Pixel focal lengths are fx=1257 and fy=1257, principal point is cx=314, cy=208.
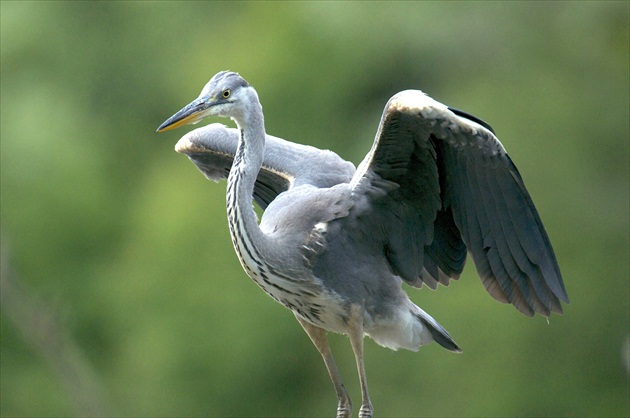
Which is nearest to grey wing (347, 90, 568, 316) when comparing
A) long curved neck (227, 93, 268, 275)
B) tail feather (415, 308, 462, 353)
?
tail feather (415, 308, 462, 353)

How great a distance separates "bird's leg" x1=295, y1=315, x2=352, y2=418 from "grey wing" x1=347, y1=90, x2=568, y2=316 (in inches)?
18.3

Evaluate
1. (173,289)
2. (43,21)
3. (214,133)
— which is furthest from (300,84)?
(214,133)

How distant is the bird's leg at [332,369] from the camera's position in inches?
198

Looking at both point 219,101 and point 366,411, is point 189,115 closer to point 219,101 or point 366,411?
point 219,101

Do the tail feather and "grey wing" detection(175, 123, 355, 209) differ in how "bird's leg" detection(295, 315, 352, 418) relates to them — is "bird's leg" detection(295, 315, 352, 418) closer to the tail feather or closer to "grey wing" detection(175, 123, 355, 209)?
the tail feather

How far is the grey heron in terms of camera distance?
445 centimetres

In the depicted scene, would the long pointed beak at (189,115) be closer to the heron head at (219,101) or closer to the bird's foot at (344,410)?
the heron head at (219,101)

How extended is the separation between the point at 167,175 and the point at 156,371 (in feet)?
10.5

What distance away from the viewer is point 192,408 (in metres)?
14.9

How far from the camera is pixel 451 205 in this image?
4656mm

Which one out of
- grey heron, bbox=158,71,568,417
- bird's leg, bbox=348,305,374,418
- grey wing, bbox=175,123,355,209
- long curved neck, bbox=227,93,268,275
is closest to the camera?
grey heron, bbox=158,71,568,417

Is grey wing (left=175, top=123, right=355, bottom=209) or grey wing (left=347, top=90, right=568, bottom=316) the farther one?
grey wing (left=175, top=123, right=355, bottom=209)

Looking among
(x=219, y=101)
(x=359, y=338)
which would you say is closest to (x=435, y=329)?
(x=359, y=338)

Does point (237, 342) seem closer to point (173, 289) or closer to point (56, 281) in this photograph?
point (173, 289)
